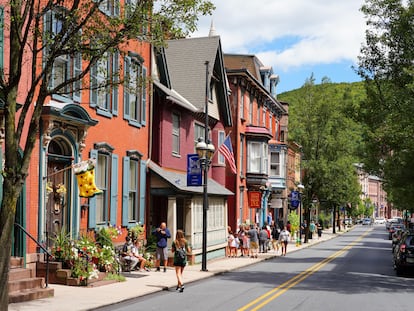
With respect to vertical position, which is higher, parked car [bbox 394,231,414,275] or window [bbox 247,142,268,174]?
window [bbox 247,142,268,174]

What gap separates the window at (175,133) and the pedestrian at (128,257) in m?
7.01

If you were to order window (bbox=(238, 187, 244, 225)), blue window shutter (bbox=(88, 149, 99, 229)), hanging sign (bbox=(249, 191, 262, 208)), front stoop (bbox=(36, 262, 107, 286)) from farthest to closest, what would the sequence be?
window (bbox=(238, 187, 244, 225)), hanging sign (bbox=(249, 191, 262, 208)), blue window shutter (bbox=(88, 149, 99, 229)), front stoop (bbox=(36, 262, 107, 286))

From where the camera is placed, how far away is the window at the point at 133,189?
23844 mm

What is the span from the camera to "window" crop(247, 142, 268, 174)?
44.4 m

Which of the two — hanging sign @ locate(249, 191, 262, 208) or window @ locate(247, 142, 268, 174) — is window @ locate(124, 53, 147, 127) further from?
window @ locate(247, 142, 268, 174)

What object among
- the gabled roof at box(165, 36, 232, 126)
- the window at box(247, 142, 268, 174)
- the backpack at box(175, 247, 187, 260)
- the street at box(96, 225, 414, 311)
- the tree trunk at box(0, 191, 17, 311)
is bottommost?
the street at box(96, 225, 414, 311)

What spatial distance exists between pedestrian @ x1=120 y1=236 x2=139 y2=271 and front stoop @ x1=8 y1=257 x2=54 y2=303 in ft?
20.9

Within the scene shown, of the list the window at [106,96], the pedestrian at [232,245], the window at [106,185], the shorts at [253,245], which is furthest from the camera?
the pedestrian at [232,245]

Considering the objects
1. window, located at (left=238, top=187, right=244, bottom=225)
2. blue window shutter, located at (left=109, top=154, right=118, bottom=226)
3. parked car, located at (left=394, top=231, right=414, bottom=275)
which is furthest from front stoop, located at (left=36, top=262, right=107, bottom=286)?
window, located at (left=238, top=187, right=244, bottom=225)

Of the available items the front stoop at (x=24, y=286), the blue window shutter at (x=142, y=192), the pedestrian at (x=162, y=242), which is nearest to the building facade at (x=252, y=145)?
the blue window shutter at (x=142, y=192)

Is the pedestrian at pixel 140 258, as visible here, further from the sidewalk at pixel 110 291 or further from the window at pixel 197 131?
the window at pixel 197 131

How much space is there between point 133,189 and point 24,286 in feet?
33.2

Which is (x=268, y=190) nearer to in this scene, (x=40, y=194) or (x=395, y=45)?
(x=395, y=45)

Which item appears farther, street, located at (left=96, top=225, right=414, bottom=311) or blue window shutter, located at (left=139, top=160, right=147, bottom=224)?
blue window shutter, located at (left=139, top=160, right=147, bottom=224)
